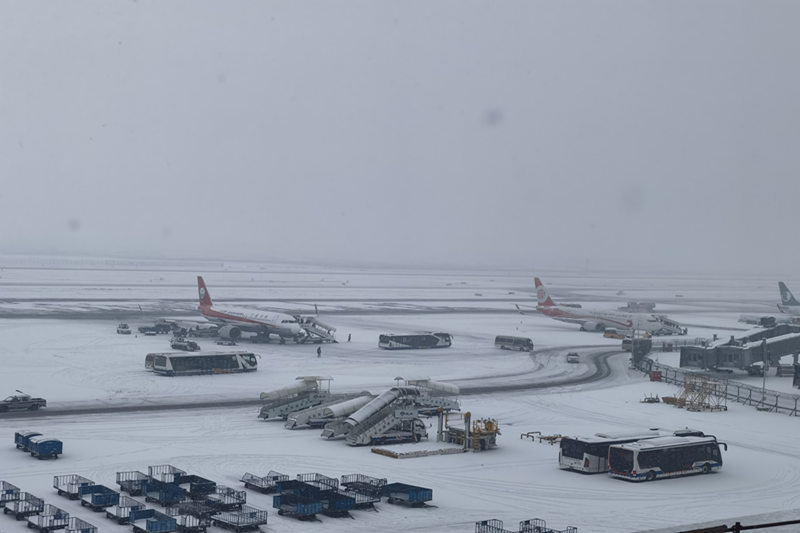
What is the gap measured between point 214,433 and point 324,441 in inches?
229

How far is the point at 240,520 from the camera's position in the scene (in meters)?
32.2

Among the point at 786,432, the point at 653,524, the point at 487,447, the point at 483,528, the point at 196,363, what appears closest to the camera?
the point at 483,528

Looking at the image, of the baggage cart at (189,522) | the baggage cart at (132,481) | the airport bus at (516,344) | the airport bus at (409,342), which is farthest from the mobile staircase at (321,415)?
the airport bus at (516,344)

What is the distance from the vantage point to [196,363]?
72750 mm

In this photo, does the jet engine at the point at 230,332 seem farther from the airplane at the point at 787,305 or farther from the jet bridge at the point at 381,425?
the airplane at the point at 787,305

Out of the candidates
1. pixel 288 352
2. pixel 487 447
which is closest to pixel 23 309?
pixel 288 352

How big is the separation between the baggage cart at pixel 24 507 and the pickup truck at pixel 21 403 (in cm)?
2293

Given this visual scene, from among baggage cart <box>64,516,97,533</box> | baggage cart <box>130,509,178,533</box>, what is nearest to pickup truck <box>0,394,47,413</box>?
baggage cart <box>64,516,97,533</box>

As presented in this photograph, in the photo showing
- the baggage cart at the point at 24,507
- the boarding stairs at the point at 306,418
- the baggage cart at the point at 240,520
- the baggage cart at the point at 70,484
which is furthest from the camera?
the boarding stairs at the point at 306,418

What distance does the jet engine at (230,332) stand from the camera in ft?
321

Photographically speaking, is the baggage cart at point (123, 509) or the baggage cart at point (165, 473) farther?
the baggage cart at point (165, 473)

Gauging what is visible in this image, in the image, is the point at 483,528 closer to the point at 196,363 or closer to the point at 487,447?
the point at 487,447

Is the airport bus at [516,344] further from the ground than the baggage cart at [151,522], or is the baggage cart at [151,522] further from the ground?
the airport bus at [516,344]

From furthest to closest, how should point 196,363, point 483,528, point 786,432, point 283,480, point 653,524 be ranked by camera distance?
point 196,363 < point 786,432 < point 283,480 < point 653,524 < point 483,528
